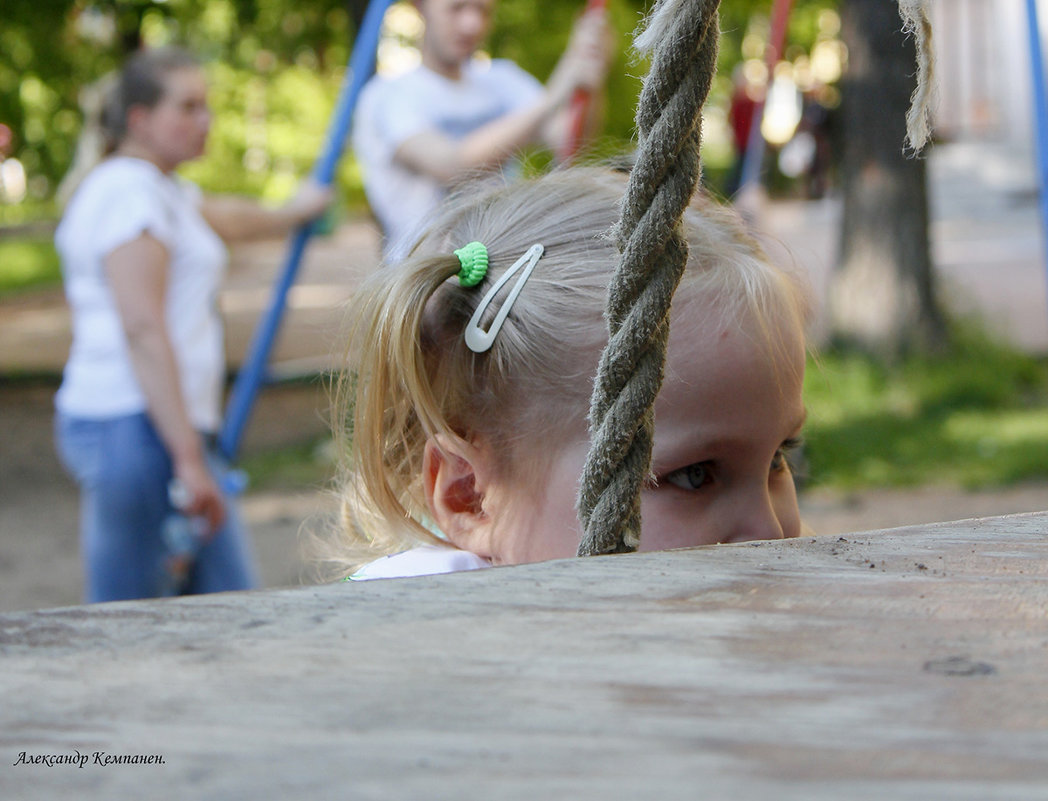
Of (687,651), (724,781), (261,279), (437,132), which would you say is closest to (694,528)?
(687,651)

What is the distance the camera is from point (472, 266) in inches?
53.6

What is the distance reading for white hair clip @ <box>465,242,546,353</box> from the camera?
132cm

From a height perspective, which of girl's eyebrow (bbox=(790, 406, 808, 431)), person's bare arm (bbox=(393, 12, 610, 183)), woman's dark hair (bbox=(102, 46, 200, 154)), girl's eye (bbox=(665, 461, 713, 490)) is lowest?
girl's eye (bbox=(665, 461, 713, 490))

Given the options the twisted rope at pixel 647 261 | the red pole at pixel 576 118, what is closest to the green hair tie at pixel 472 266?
the twisted rope at pixel 647 261

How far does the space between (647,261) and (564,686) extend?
405 millimetres

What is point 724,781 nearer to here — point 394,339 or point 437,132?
point 394,339

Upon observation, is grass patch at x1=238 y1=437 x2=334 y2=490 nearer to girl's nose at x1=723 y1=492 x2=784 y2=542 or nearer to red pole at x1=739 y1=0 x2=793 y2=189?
red pole at x1=739 y1=0 x2=793 y2=189

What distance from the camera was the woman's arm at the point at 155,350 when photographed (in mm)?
2705

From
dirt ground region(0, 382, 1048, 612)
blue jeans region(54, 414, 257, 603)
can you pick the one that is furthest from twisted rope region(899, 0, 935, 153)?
dirt ground region(0, 382, 1048, 612)

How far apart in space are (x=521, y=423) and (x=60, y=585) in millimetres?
3409

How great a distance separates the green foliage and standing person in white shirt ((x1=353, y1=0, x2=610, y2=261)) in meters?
1.73

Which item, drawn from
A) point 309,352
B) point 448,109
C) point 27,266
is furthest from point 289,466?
point 27,266

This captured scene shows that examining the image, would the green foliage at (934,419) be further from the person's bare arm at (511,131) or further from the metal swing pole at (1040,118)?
the person's bare arm at (511,131)

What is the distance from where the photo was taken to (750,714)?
49cm
